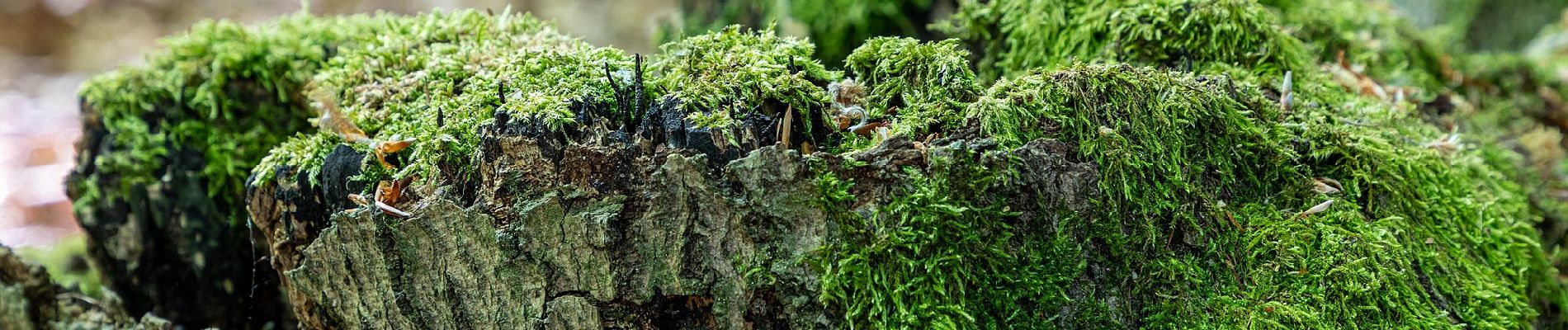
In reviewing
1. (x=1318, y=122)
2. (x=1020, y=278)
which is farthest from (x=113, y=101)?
(x=1318, y=122)

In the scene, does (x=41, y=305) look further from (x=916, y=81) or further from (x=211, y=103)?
(x=916, y=81)

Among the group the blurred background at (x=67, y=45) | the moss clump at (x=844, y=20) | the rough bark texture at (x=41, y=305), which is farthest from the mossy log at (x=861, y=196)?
the blurred background at (x=67, y=45)

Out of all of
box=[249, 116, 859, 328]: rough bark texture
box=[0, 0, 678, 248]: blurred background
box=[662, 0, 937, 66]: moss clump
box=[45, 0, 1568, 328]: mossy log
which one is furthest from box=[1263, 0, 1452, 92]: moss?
box=[0, 0, 678, 248]: blurred background

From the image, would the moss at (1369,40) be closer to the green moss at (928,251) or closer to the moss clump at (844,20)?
the moss clump at (844,20)

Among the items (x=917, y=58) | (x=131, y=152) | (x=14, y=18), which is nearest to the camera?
(x=917, y=58)

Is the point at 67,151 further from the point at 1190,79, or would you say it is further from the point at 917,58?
the point at 1190,79

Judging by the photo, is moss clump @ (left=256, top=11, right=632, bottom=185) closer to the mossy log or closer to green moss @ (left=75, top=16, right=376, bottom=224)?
the mossy log
